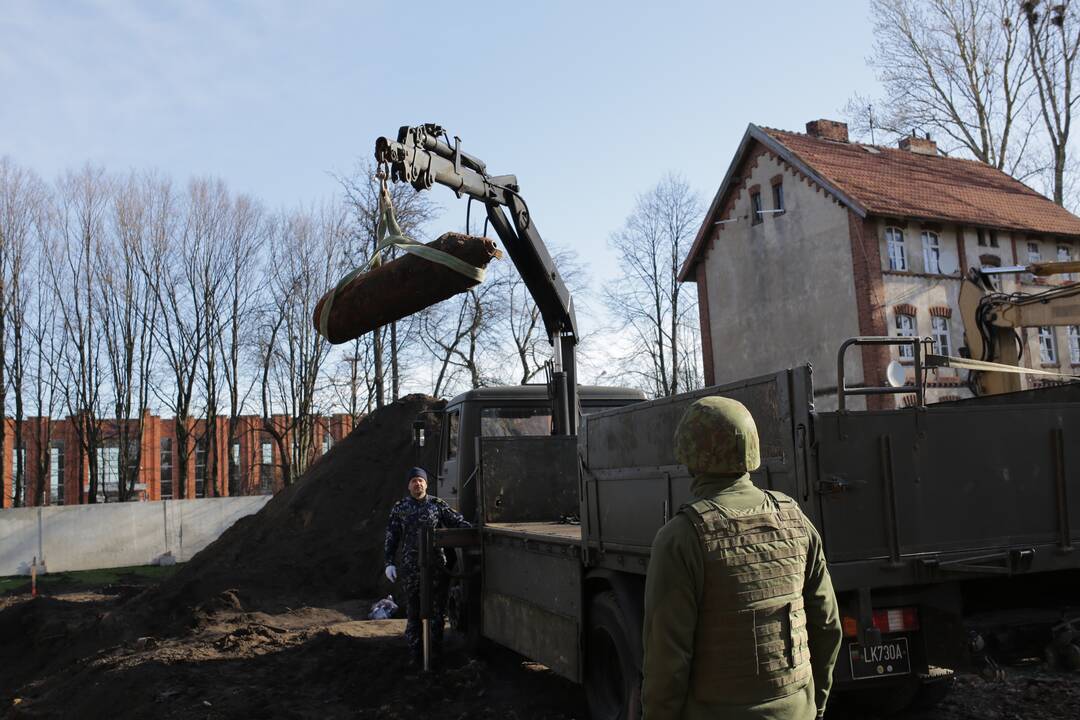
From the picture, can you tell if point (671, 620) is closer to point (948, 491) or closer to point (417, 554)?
point (948, 491)

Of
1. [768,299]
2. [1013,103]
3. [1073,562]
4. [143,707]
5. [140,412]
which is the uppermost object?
[1013,103]

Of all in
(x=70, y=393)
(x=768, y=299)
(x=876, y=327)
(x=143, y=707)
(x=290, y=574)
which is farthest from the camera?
(x=70, y=393)

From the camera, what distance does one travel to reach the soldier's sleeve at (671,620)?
2523 millimetres

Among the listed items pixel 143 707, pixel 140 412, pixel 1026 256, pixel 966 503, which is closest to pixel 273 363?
pixel 140 412

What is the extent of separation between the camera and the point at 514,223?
29.2 ft

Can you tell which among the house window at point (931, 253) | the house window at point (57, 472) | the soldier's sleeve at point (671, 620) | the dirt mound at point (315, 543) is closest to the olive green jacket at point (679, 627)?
the soldier's sleeve at point (671, 620)

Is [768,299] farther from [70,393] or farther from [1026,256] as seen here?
[70,393]

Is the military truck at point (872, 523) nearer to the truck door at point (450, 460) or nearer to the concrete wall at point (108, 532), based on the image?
the truck door at point (450, 460)

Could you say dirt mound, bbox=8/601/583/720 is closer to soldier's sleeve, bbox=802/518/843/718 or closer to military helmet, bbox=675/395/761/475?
soldier's sleeve, bbox=802/518/843/718

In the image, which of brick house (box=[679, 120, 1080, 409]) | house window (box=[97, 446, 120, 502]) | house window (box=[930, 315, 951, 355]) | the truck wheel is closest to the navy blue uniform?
the truck wheel

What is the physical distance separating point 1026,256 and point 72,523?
95.3 ft

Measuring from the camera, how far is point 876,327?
84.2 feet

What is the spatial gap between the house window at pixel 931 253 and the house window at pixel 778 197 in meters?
4.33

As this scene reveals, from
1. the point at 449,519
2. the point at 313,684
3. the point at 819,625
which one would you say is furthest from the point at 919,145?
the point at 819,625
